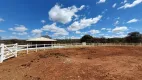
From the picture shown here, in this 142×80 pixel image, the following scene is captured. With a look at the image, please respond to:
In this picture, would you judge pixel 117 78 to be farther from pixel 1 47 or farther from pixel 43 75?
pixel 1 47

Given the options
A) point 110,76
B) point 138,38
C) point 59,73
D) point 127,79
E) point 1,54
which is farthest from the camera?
point 138,38

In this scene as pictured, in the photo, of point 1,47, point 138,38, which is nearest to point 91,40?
point 138,38

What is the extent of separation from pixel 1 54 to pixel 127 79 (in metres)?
9.33

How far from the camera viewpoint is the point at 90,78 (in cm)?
654

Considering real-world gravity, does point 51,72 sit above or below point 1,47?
below

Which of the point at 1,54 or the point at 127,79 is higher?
the point at 1,54

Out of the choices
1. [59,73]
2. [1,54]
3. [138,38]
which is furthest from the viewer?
[138,38]

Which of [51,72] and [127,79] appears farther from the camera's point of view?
[51,72]

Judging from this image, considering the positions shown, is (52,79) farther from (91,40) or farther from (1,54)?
(91,40)

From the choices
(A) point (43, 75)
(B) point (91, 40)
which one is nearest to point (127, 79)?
(A) point (43, 75)

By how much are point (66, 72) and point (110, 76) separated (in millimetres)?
2409

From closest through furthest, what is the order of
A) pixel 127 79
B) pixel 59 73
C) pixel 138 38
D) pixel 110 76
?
pixel 127 79 < pixel 110 76 < pixel 59 73 < pixel 138 38

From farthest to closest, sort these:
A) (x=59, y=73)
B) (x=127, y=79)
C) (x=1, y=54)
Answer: (x=1, y=54), (x=59, y=73), (x=127, y=79)

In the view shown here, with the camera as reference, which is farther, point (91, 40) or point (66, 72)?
point (91, 40)
